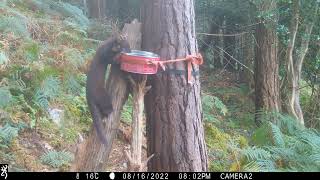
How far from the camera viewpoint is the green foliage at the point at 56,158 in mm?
4945

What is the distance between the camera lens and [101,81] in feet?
11.5

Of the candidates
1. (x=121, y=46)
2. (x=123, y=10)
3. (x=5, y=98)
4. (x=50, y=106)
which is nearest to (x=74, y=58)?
(x=50, y=106)

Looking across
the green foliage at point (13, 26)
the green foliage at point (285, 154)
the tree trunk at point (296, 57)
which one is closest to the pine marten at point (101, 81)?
the green foliage at point (285, 154)

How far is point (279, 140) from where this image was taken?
5.92m

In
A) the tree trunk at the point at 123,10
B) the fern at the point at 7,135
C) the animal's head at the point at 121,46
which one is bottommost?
the fern at the point at 7,135

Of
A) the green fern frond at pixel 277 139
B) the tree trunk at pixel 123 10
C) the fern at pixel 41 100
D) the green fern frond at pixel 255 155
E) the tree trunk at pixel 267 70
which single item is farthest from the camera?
the tree trunk at pixel 123 10

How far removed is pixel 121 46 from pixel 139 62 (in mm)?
314

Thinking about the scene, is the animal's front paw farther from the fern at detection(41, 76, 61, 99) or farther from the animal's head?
the fern at detection(41, 76, 61, 99)

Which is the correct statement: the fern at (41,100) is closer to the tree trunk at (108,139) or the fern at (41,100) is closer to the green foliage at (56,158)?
the green foliage at (56,158)

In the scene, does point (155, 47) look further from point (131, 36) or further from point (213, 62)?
point (213, 62)

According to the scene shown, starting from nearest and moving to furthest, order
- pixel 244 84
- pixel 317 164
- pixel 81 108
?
pixel 317 164, pixel 81 108, pixel 244 84

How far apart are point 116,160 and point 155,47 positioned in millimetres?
2383

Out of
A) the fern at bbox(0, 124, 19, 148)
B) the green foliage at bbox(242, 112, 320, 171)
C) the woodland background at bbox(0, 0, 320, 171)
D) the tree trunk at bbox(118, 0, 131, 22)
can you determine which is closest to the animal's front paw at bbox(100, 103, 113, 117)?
the woodland background at bbox(0, 0, 320, 171)

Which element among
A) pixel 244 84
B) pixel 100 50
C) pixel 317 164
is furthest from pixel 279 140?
pixel 244 84
